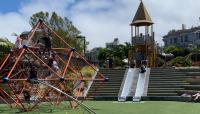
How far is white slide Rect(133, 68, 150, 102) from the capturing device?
2900 centimetres

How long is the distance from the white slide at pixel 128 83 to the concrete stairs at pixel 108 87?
41 centimetres

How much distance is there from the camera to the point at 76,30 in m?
61.1

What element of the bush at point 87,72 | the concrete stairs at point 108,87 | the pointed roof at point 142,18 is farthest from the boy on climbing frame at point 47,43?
the pointed roof at point 142,18

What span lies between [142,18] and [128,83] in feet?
41.7

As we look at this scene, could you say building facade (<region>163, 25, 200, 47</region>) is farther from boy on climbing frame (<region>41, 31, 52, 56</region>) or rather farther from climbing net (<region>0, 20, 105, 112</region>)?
boy on climbing frame (<region>41, 31, 52, 56</region>)

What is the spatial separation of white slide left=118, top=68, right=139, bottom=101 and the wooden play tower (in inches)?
176

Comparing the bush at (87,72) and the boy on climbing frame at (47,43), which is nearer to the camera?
the boy on climbing frame at (47,43)

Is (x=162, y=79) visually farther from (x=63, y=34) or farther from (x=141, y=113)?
(x=63, y=34)

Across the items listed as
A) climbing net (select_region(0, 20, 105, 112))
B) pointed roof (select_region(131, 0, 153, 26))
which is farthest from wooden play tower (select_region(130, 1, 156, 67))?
climbing net (select_region(0, 20, 105, 112))

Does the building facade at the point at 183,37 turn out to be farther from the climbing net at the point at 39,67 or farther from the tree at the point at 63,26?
the climbing net at the point at 39,67

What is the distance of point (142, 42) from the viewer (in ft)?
137

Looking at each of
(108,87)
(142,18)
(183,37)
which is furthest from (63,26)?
(183,37)

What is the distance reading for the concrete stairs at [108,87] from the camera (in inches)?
1201

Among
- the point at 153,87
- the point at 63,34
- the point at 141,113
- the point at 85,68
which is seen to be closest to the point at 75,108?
the point at 141,113
